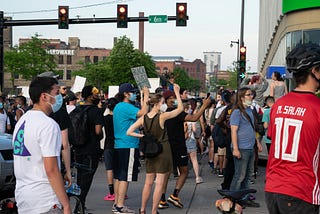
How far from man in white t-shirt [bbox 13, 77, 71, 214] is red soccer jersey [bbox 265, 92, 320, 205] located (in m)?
1.56

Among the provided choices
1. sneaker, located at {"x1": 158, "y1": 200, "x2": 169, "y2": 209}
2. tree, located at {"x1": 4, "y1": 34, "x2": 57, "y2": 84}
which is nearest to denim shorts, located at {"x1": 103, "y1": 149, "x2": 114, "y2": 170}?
sneaker, located at {"x1": 158, "y1": 200, "x2": 169, "y2": 209}

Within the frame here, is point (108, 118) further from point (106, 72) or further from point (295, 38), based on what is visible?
point (106, 72)

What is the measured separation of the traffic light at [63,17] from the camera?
955 inches

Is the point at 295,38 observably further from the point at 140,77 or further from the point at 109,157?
the point at 109,157

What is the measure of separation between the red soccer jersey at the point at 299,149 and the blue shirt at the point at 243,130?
5.50m

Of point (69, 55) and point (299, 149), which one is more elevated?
point (69, 55)

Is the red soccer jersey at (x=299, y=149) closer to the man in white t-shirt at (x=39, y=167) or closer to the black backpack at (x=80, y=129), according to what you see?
the man in white t-shirt at (x=39, y=167)

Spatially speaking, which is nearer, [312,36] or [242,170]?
[242,170]

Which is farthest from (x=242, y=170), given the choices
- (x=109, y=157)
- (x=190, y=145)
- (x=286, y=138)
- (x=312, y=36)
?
(x=312, y=36)

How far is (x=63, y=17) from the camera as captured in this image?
24359mm

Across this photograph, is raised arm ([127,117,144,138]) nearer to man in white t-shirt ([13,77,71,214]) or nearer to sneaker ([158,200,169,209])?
sneaker ([158,200,169,209])

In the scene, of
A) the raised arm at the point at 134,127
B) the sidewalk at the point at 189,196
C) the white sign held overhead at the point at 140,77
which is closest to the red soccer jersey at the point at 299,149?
the raised arm at the point at 134,127

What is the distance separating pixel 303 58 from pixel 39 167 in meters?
2.05

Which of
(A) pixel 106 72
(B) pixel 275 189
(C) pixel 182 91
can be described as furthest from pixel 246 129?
(A) pixel 106 72
